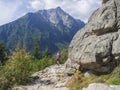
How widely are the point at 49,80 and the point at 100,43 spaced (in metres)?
7.52

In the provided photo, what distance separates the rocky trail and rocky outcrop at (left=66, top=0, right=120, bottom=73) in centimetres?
204

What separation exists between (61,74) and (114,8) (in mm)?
9012

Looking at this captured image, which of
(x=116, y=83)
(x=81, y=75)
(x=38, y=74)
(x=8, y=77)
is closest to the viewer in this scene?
(x=116, y=83)

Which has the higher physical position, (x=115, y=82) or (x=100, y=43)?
(x=100, y=43)

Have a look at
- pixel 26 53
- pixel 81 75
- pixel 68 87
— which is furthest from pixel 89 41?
pixel 26 53

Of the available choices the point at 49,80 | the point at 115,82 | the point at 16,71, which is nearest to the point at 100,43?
the point at 115,82

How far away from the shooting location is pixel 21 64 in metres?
31.2

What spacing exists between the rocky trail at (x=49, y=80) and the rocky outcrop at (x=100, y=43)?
204cm

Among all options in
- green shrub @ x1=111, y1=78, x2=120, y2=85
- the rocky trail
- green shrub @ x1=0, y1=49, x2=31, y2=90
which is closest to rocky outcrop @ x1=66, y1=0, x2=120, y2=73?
the rocky trail

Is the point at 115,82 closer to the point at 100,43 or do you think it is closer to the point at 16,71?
the point at 100,43

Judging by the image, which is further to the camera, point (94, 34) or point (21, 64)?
point (21, 64)

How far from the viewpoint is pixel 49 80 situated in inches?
1209

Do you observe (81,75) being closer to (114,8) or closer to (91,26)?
(91,26)

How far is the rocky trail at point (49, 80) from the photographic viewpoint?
2786 centimetres
